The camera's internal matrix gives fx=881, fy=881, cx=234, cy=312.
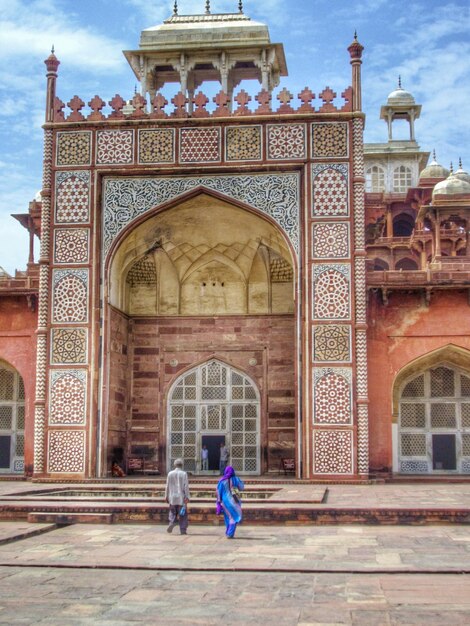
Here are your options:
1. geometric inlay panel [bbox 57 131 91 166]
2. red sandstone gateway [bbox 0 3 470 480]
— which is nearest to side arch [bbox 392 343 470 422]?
red sandstone gateway [bbox 0 3 470 480]

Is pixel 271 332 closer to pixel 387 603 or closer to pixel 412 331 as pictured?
pixel 412 331

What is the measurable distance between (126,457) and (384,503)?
6.90 m

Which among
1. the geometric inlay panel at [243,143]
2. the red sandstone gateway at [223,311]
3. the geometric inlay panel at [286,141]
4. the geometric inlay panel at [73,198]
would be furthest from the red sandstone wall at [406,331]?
the geometric inlay panel at [73,198]

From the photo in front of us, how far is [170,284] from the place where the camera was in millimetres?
16469

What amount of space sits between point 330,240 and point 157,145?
130 inches

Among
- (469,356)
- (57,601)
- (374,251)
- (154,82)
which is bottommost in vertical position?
(57,601)

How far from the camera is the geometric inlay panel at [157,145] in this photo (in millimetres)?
14570

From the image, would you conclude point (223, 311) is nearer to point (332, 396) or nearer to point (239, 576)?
point (332, 396)

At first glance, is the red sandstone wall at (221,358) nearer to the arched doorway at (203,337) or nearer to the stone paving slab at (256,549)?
the arched doorway at (203,337)

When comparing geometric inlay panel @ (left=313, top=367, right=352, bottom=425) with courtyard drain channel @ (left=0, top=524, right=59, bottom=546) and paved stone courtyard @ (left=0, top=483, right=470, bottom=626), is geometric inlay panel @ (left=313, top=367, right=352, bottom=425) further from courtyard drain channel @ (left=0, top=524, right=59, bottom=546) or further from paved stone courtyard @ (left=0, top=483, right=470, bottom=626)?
courtyard drain channel @ (left=0, top=524, right=59, bottom=546)

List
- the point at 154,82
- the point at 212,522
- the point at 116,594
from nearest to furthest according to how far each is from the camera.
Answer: the point at 116,594, the point at 212,522, the point at 154,82

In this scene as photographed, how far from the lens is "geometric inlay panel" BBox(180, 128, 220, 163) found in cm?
1452

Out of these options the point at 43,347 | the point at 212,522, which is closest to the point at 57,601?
the point at 212,522

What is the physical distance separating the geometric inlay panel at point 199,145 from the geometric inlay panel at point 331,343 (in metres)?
3.34
